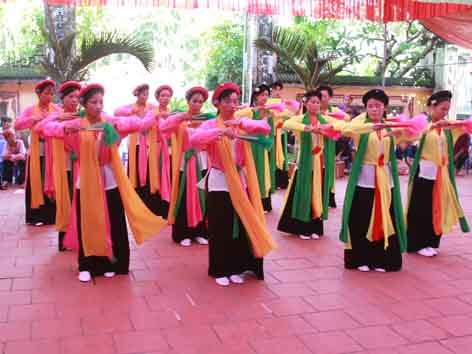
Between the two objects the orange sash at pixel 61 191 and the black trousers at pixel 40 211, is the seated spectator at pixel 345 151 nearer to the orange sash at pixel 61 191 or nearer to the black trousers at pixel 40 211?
the black trousers at pixel 40 211

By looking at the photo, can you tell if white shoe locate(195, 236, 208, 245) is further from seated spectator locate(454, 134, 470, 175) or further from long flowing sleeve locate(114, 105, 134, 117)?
seated spectator locate(454, 134, 470, 175)

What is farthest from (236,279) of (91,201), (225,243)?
(91,201)

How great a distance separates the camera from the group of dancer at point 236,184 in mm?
4387

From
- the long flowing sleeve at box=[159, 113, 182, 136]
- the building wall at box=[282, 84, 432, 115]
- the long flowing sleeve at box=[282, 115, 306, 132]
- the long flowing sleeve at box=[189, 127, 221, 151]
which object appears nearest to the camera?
the long flowing sleeve at box=[189, 127, 221, 151]

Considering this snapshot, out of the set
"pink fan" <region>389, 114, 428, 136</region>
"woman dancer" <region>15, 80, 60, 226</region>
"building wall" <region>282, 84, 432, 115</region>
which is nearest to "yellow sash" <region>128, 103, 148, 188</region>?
"woman dancer" <region>15, 80, 60, 226</region>

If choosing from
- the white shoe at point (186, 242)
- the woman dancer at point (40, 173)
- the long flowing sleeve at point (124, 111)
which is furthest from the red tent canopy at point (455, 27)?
the woman dancer at point (40, 173)

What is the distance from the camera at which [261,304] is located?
405cm

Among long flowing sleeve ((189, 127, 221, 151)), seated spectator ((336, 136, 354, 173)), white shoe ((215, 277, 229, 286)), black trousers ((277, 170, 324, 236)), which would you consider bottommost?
white shoe ((215, 277, 229, 286))

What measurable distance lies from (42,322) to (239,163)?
174 centimetres

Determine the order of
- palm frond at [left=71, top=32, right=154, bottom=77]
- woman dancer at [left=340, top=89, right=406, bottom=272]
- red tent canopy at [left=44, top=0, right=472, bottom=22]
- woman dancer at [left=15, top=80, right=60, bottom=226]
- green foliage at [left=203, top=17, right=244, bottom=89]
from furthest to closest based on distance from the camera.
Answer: green foliage at [left=203, top=17, right=244, bottom=89] < palm frond at [left=71, top=32, right=154, bottom=77] < woman dancer at [left=15, top=80, right=60, bottom=226] < red tent canopy at [left=44, top=0, right=472, bottom=22] < woman dancer at [left=340, top=89, right=406, bottom=272]

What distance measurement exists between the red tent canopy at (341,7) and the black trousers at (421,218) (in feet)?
5.43

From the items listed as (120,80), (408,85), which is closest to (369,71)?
(408,85)

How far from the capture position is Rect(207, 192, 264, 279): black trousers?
4.41 metres

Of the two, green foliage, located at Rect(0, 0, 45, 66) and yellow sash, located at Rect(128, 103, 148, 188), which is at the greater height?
green foliage, located at Rect(0, 0, 45, 66)
